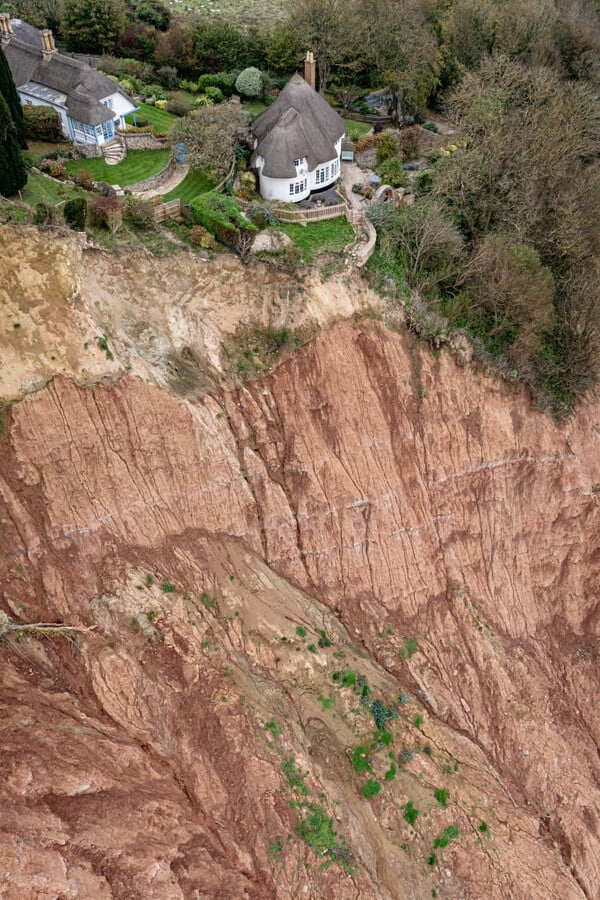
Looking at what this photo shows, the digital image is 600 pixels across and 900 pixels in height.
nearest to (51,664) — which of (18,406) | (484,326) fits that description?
(18,406)

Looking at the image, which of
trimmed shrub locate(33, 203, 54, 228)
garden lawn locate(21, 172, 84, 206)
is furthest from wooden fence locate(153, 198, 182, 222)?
trimmed shrub locate(33, 203, 54, 228)

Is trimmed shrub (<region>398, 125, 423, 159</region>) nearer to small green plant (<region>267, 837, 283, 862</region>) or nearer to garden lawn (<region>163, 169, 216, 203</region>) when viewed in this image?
garden lawn (<region>163, 169, 216, 203</region>)

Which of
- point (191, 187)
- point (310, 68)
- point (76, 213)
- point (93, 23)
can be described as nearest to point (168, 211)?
point (191, 187)

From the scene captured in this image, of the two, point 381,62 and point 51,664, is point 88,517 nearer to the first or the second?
point 51,664

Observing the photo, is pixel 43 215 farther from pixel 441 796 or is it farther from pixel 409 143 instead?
pixel 441 796

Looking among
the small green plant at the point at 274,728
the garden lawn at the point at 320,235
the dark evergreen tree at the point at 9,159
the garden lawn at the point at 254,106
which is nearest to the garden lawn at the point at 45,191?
the dark evergreen tree at the point at 9,159

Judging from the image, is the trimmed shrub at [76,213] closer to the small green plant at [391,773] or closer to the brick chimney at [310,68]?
the brick chimney at [310,68]
